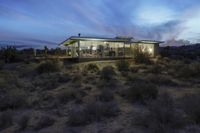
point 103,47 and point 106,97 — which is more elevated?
point 103,47

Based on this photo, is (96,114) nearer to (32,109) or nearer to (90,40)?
(32,109)

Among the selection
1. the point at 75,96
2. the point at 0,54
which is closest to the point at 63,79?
the point at 75,96

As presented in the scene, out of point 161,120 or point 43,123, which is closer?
point 161,120

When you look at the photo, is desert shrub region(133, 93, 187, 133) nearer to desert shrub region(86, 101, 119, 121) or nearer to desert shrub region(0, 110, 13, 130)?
desert shrub region(86, 101, 119, 121)

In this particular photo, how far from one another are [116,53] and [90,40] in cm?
401

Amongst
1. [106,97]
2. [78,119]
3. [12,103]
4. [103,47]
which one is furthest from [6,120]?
[103,47]

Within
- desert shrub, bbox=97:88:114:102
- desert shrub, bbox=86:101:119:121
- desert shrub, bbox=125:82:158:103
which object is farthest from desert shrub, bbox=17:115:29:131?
desert shrub, bbox=125:82:158:103

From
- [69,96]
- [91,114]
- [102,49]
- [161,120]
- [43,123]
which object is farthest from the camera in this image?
[102,49]

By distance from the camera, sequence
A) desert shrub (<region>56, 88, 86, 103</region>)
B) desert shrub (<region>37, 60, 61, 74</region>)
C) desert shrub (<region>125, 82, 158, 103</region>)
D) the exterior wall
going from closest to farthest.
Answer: desert shrub (<region>125, 82, 158, 103</region>), desert shrub (<region>56, 88, 86, 103</region>), desert shrub (<region>37, 60, 61, 74</region>), the exterior wall

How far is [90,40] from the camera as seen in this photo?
36469 millimetres

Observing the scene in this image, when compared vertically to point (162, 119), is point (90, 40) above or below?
above

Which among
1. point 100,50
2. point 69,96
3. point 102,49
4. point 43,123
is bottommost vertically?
point 43,123

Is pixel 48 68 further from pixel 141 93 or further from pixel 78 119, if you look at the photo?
pixel 78 119

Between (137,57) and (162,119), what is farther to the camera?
(137,57)
